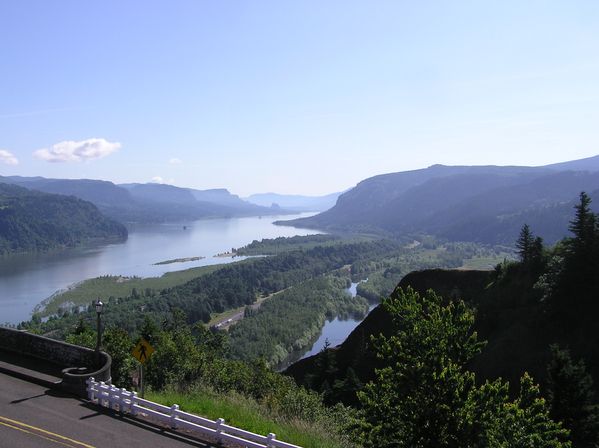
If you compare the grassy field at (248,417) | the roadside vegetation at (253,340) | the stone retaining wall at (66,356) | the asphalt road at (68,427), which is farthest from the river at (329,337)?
the asphalt road at (68,427)

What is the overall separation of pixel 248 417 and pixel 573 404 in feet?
55.9

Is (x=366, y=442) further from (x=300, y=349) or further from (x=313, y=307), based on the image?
(x=313, y=307)

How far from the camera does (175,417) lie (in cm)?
1375

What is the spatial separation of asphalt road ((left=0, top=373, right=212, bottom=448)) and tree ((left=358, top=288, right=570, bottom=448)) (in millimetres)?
5028

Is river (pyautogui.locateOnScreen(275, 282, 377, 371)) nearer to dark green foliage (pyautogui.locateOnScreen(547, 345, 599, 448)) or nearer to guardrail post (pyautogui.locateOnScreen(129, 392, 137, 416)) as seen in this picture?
dark green foliage (pyautogui.locateOnScreen(547, 345, 599, 448))

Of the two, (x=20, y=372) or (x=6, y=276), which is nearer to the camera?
(x=20, y=372)

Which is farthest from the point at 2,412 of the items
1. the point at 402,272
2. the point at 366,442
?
the point at 402,272

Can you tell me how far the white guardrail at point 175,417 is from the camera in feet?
40.5

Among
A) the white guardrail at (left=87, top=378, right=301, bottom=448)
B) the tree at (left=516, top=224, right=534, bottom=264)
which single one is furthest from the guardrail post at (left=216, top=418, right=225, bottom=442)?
the tree at (left=516, top=224, right=534, bottom=264)

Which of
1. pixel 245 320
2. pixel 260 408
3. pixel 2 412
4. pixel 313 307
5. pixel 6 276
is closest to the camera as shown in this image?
pixel 2 412

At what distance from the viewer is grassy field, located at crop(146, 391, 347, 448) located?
13523mm

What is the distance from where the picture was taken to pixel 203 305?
123750mm

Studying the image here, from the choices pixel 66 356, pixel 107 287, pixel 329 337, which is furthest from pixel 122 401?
pixel 107 287

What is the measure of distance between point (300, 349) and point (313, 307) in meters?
26.3
